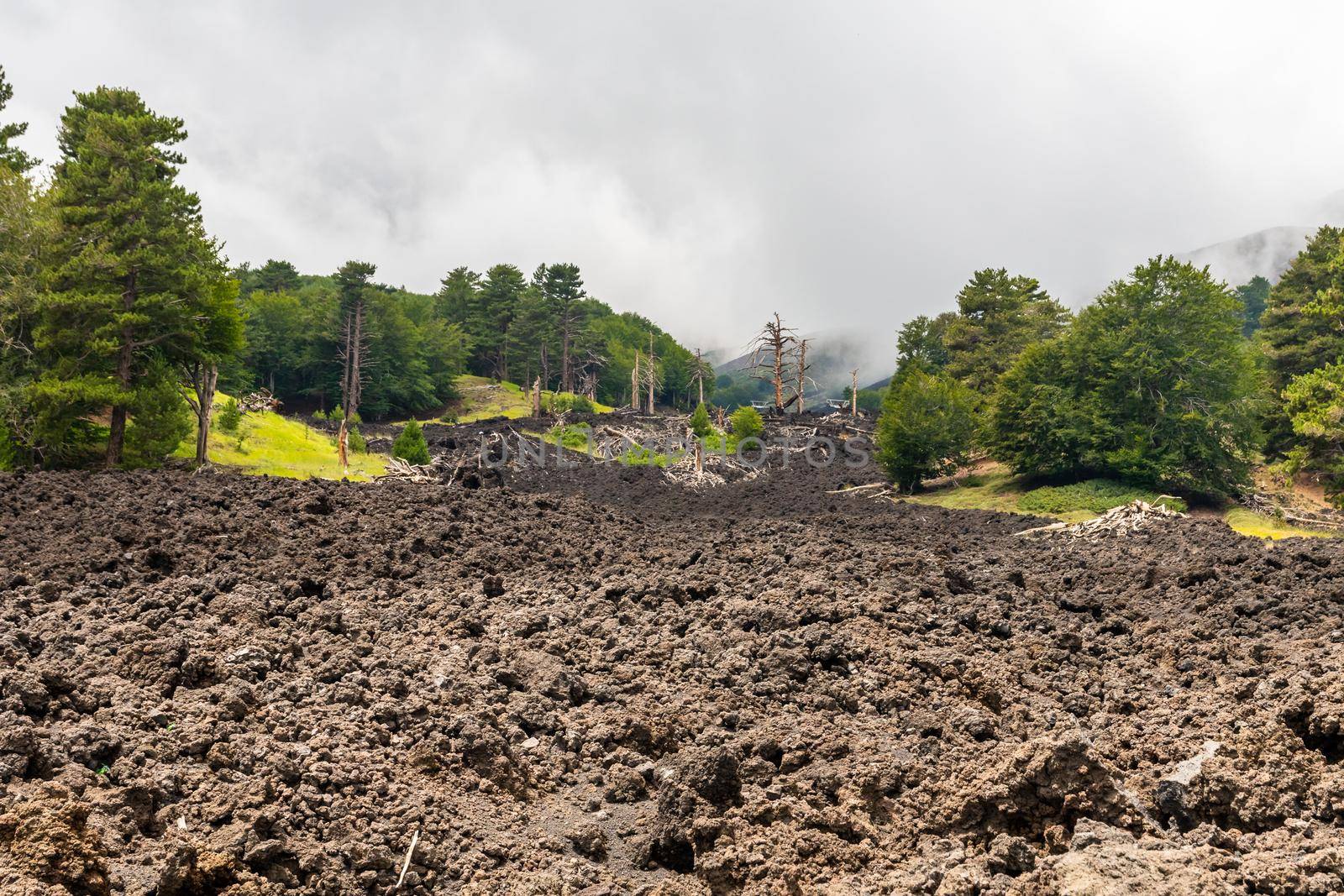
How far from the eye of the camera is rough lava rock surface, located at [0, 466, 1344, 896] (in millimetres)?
3936

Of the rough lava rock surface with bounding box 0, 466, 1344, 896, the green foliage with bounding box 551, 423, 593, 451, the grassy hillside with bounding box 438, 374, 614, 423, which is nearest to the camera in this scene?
the rough lava rock surface with bounding box 0, 466, 1344, 896

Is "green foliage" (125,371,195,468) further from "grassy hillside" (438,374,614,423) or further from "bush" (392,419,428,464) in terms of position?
"grassy hillside" (438,374,614,423)

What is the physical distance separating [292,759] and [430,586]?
15.3 ft

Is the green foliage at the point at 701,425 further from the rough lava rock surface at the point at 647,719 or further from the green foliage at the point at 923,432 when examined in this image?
the rough lava rock surface at the point at 647,719

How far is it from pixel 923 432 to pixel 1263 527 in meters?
10.9

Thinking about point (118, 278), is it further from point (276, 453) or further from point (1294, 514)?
point (1294, 514)

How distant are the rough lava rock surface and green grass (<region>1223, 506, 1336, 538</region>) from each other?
1135cm

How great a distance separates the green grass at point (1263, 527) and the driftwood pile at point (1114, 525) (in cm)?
417

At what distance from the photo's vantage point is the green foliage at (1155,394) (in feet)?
81.3

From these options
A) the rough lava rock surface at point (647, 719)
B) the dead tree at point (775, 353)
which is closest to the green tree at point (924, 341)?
the dead tree at point (775, 353)

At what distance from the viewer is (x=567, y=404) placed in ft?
183

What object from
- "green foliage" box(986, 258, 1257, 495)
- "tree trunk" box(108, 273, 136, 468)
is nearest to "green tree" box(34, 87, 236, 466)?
"tree trunk" box(108, 273, 136, 468)

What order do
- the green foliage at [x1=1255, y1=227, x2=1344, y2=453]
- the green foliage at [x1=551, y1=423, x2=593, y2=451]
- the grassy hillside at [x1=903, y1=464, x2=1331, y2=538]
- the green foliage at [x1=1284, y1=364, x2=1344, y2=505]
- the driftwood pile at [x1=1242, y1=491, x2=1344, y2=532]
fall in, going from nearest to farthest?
the green foliage at [x1=1284, y1=364, x2=1344, y2=505]
the grassy hillside at [x1=903, y1=464, x2=1331, y2=538]
the driftwood pile at [x1=1242, y1=491, x2=1344, y2=532]
the green foliage at [x1=1255, y1=227, x2=1344, y2=453]
the green foliage at [x1=551, y1=423, x2=593, y2=451]

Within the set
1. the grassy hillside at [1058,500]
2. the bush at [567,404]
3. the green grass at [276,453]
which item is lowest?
the grassy hillside at [1058,500]
